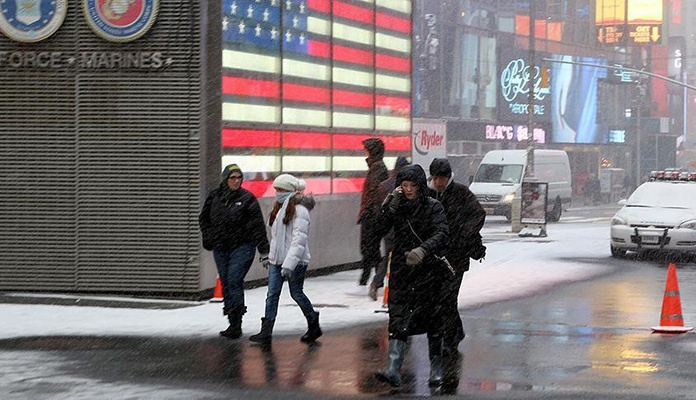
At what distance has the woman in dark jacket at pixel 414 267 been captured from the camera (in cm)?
1037

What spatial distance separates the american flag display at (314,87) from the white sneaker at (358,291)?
186cm

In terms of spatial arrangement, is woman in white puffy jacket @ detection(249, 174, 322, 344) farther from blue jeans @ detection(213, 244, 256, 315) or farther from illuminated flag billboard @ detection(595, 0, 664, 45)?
illuminated flag billboard @ detection(595, 0, 664, 45)

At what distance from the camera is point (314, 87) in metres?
20.8

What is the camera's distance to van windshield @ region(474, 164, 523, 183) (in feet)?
147

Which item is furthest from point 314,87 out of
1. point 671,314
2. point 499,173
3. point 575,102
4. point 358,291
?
point 575,102

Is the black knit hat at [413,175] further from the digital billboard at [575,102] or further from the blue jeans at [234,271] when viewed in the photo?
the digital billboard at [575,102]

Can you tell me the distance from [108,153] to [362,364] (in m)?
6.45

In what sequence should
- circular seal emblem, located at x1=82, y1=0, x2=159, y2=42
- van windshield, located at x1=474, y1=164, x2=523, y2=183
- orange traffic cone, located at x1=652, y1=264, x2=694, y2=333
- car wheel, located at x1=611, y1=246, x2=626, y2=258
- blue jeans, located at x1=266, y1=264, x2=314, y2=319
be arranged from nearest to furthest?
blue jeans, located at x1=266, y1=264, x2=314, y2=319 < orange traffic cone, located at x1=652, y1=264, x2=694, y2=333 < circular seal emblem, located at x1=82, y1=0, x2=159, y2=42 < car wheel, located at x1=611, y1=246, x2=626, y2=258 < van windshield, located at x1=474, y1=164, x2=523, y2=183

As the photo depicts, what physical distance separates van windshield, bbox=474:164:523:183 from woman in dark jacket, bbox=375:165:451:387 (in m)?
34.2

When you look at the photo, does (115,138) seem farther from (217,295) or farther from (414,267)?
(414,267)

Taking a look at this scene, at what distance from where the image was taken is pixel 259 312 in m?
15.8

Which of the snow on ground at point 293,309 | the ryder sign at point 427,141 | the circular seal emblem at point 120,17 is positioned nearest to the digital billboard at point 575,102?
the ryder sign at point 427,141

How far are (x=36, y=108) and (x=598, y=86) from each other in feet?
254

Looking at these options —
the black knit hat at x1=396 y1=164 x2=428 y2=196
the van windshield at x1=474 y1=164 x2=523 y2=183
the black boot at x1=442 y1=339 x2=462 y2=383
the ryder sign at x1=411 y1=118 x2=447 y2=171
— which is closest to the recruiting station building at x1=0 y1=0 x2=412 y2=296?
the black boot at x1=442 y1=339 x2=462 y2=383
